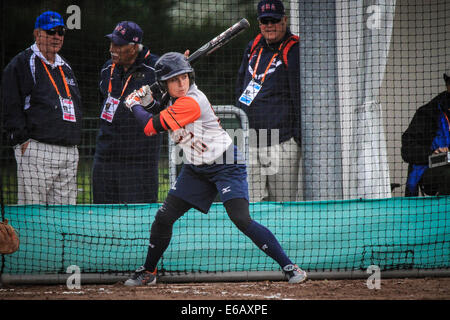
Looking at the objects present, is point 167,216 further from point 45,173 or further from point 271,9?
point 271,9

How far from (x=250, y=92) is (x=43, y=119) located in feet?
6.40

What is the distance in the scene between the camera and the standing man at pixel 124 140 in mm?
6114

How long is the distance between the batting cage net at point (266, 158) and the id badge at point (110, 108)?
13 millimetres

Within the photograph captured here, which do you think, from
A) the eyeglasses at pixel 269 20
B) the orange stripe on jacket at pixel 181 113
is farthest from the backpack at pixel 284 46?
the orange stripe on jacket at pixel 181 113

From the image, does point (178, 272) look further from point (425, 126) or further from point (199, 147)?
point (425, 126)

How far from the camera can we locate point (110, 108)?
6125mm

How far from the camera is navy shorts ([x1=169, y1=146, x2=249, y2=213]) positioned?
Result: 4.85m

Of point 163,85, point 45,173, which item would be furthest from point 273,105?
point 45,173

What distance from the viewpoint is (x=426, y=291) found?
4691 millimetres

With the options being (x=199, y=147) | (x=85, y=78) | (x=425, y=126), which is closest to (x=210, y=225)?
(x=199, y=147)

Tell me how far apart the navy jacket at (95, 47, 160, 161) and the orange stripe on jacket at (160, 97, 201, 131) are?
49.7 inches

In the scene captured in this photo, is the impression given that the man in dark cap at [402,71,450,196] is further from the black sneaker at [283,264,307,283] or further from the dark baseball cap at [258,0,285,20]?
the black sneaker at [283,264,307,283]

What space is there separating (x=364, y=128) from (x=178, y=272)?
2226mm

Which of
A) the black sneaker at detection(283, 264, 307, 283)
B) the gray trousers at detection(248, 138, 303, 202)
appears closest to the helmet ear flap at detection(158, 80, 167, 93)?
the gray trousers at detection(248, 138, 303, 202)
